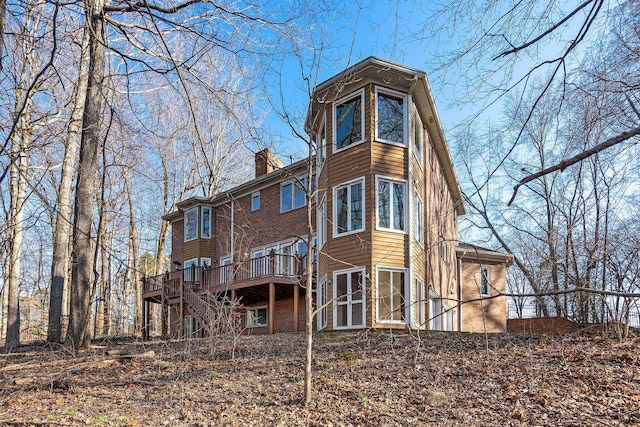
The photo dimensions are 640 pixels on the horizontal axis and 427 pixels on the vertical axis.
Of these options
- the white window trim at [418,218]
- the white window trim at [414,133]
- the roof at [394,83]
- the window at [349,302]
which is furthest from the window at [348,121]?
the window at [349,302]

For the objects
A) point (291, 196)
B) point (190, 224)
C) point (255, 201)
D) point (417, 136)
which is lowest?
point (190, 224)

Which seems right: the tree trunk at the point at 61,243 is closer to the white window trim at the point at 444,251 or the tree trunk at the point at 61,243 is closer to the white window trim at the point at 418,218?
the white window trim at the point at 418,218

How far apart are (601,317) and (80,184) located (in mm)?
10178

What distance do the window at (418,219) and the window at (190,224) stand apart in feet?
37.7

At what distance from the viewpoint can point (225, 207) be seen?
22484mm

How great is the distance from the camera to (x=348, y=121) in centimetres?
1424

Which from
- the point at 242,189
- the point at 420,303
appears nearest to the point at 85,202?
the point at 420,303

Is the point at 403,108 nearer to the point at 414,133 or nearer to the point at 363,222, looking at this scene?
the point at 414,133

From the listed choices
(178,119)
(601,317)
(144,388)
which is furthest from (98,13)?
(178,119)

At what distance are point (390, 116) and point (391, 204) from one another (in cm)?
251

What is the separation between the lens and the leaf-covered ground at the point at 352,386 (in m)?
5.74

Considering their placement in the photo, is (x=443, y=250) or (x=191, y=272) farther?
(x=191, y=272)

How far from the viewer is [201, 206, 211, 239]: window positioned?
2262 cm

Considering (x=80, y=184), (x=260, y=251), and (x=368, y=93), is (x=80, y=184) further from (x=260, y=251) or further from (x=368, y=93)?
(x=260, y=251)
